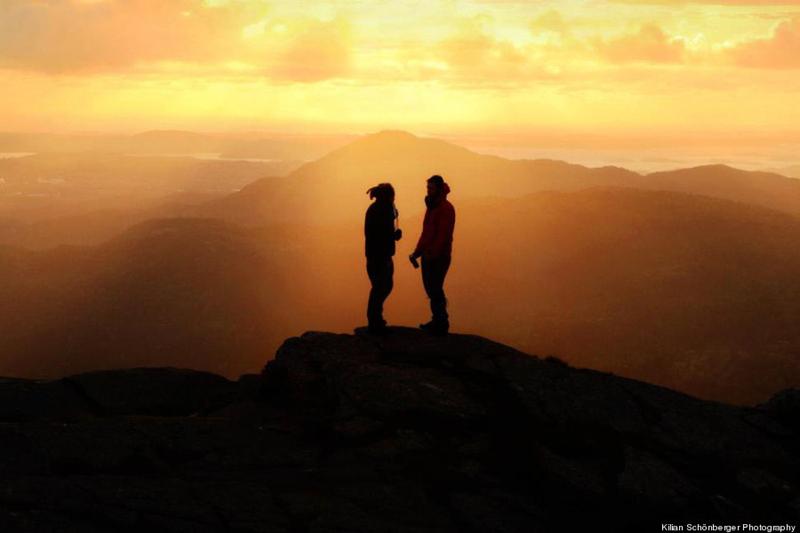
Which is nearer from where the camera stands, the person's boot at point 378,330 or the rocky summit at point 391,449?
the rocky summit at point 391,449

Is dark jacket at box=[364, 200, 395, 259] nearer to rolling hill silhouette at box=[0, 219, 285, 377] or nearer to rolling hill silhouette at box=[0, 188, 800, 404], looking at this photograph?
rolling hill silhouette at box=[0, 188, 800, 404]

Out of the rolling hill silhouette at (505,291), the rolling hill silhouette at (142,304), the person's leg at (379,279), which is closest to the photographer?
the person's leg at (379,279)

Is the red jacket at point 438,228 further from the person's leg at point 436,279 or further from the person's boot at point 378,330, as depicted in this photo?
the person's boot at point 378,330

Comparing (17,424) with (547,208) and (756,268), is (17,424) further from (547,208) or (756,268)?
(547,208)

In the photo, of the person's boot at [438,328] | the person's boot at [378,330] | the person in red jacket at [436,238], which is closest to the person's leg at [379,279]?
the person's boot at [378,330]

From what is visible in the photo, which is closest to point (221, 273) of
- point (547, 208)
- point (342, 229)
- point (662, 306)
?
point (342, 229)

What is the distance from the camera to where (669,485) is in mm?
11945

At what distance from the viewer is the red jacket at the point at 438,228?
50.0ft

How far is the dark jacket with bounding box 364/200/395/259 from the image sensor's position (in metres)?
15.2

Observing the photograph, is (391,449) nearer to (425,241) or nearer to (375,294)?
(375,294)

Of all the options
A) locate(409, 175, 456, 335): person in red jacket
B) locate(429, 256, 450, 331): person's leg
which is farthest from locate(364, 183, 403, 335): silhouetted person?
locate(429, 256, 450, 331): person's leg

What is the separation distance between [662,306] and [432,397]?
57088mm

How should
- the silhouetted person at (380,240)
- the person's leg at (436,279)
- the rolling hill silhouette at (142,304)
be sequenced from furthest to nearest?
the rolling hill silhouette at (142,304), the person's leg at (436,279), the silhouetted person at (380,240)

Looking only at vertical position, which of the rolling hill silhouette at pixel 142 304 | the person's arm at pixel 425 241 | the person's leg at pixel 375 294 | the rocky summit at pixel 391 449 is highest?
the person's arm at pixel 425 241
